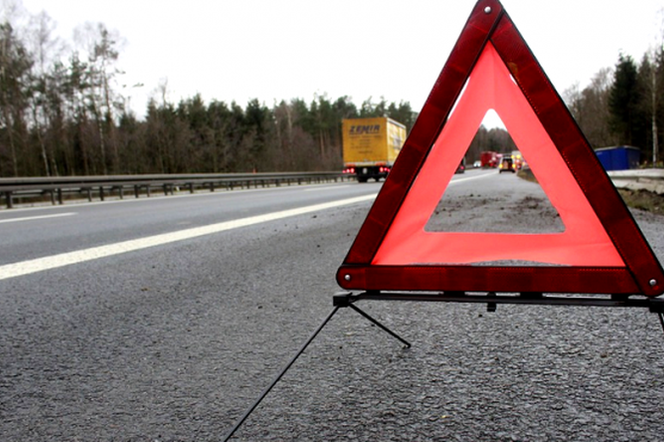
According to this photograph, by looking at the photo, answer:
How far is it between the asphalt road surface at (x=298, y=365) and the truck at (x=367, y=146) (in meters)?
29.1

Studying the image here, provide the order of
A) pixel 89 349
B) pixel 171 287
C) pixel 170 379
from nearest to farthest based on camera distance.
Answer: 1. pixel 170 379
2. pixel 89 349
3. pixel 171 287

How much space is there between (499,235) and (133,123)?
53.0 metres

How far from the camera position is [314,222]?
7.92 m

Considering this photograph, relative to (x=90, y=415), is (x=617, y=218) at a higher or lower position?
higher

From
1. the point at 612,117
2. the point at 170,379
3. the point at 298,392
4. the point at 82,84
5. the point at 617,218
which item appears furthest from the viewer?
the point at 612,117

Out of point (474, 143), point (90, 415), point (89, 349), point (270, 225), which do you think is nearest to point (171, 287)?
point (89, 349)

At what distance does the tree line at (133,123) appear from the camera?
35.3 metres

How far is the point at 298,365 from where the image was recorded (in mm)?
2232

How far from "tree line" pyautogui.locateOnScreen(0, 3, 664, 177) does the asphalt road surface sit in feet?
118

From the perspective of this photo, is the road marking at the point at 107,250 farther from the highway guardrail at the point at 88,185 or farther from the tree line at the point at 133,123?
the tree line at the point at 133,123

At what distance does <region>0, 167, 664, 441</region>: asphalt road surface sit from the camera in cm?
169

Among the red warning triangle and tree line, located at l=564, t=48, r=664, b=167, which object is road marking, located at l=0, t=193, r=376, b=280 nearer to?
the red warning triangle

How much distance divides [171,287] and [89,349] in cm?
126

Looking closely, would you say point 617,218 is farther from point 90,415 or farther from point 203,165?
point 203,165
